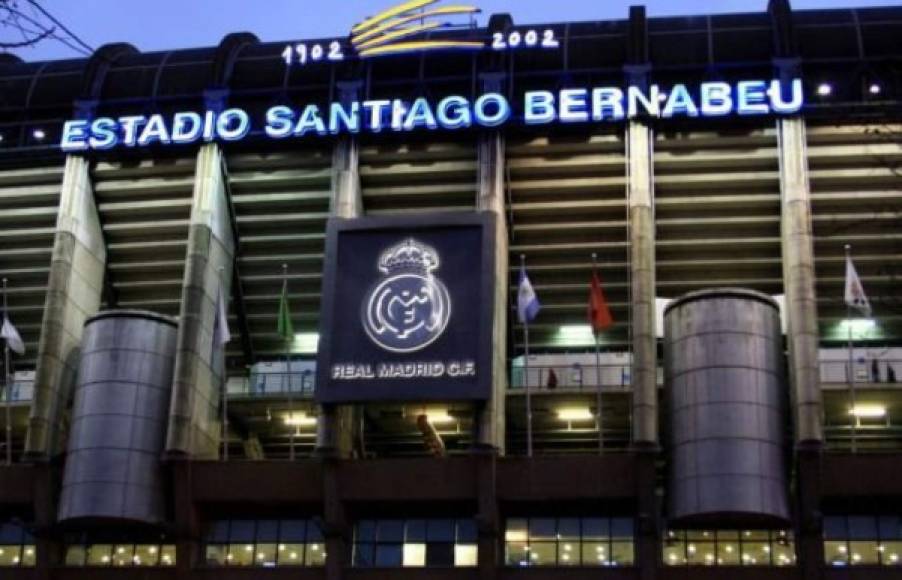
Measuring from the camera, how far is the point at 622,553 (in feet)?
177

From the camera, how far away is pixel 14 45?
1233cm

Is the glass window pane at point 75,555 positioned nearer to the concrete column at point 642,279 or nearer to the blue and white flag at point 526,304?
the blue and white flag at point 526,304

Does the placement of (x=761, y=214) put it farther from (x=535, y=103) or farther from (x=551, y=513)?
(x=551, y=513)

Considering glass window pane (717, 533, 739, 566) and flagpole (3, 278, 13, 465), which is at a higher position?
flagpole (3, 278, 13, 465)

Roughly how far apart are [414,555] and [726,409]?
48.1 ft

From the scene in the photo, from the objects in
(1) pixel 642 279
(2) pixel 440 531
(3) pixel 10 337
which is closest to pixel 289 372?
(2) pixel 440 531

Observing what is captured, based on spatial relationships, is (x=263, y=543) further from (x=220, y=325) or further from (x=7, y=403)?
(x=7, y=403)

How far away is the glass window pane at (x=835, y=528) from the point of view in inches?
2093

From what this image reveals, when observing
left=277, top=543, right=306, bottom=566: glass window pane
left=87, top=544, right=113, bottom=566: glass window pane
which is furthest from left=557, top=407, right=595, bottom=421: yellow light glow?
left=87, top=544, right=113, bottom=566: glass window pane

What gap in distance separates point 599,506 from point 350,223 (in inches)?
638

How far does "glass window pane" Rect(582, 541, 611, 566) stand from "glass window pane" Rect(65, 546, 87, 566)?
21975mm

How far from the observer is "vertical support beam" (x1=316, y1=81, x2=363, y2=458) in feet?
176

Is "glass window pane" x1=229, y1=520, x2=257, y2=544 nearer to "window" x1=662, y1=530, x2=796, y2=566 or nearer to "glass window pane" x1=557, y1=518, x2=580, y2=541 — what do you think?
"glass window pane" x1=557, y1=518, x2=580, y2=541

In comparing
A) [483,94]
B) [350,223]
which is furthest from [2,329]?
[483,94]
